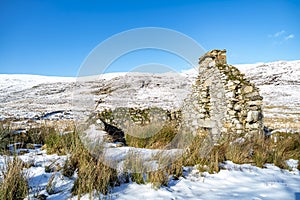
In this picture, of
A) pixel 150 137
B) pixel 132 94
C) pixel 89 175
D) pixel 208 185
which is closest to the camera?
pixel 89 175

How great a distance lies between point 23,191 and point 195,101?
25.4 feet

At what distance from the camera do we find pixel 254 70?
85875 mm

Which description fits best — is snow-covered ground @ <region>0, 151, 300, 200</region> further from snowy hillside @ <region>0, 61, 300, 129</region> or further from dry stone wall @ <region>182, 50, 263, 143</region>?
snowy hillside @ <region>0, 61, 300, 129</region>

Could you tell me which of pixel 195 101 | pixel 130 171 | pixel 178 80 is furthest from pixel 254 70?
pixel 130 171

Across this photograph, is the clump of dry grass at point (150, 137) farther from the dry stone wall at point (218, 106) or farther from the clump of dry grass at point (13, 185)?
the clump of dry grass at point (13, 185)

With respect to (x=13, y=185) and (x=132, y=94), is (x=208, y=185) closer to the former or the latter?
(x=13, y=185)

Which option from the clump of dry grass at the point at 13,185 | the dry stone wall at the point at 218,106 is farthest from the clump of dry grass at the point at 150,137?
the clump of dry grass at the point at 13,185

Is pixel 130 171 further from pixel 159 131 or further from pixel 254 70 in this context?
pixel 254 70

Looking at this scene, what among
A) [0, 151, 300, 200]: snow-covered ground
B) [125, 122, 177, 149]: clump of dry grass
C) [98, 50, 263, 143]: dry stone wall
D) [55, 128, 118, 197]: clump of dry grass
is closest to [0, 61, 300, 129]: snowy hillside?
[98, 50, 263, 143]: dry stone wall

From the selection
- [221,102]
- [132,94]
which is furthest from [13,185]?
[132,94]

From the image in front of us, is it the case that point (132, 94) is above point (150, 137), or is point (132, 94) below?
above

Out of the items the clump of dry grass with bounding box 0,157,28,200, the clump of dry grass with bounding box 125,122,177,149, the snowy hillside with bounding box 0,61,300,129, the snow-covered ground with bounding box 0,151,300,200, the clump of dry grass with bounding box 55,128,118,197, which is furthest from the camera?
the snowy hillside with bounding box 0,61,300,129

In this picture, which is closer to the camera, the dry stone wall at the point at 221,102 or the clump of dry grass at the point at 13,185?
the clump of dry grass at the point at 13,185

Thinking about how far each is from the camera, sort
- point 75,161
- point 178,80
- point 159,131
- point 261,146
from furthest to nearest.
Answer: point 178,80
point 159,131
point 261,146
point 75,161
